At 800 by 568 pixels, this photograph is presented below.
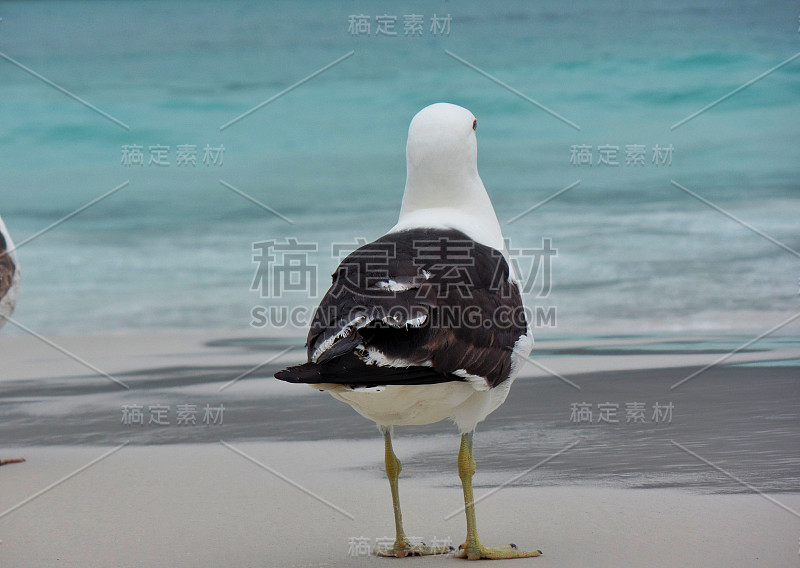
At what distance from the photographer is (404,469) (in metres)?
6.70

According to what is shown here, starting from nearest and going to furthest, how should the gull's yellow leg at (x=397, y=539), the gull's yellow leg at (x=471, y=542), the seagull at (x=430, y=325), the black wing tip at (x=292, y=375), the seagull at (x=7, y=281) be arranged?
the black wing tip at (x=292, y=375)
the seagull at (x=430, y=325)
the gull's yellow leg at (x=471, y=542)
the gull's yellow leg at (x=397, y=539)
the seagull at (x=7, y=281)

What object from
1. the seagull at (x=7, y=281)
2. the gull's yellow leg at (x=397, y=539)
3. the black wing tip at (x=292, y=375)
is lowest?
the gull's yellow leg at (x=397, y=539)

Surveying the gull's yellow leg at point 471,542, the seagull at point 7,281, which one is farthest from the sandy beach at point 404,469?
the seagull at point 7,281

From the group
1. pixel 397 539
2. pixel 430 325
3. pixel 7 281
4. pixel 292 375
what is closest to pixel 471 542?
pixel 397 539

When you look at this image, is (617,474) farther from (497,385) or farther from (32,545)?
(32,545)

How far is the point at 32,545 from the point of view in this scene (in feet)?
17.5

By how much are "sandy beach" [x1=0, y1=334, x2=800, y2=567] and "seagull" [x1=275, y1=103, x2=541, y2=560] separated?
60 centimetres

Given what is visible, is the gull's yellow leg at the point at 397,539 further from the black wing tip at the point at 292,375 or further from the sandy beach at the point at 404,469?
the black wing tip at the point at 292,375

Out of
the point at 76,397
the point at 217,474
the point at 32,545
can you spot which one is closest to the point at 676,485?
the point at 217,474

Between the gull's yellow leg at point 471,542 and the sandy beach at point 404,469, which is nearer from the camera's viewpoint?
the gull's yellow leg at point 471,542

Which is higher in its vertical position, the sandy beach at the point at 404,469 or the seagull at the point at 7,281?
the seagull at the point at 7,281

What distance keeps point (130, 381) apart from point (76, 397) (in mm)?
709

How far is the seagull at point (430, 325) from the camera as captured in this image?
173 inches

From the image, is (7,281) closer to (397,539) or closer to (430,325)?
(397,539)
